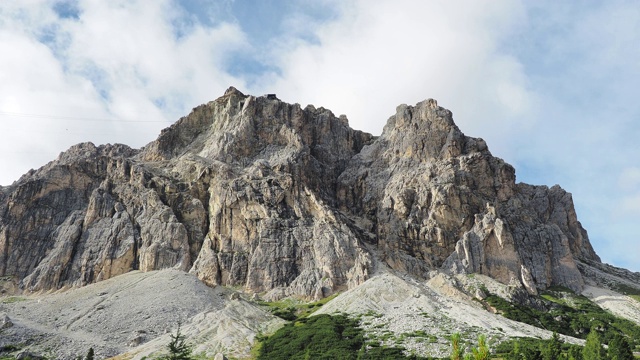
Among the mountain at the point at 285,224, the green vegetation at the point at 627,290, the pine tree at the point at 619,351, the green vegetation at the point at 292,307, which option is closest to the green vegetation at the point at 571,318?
the mountain at the point at 285,224

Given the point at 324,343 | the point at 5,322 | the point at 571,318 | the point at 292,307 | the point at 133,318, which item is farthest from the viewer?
the point at 571,318

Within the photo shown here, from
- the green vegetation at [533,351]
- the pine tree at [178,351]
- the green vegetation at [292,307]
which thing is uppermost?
the green vegetation at [292,307]

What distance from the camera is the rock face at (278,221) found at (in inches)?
6014

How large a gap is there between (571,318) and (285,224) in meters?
85.9

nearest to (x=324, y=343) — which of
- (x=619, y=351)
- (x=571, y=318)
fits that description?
(x=619, y=351)

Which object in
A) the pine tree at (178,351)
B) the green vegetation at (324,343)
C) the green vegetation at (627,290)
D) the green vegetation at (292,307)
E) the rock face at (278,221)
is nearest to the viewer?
the pine tree at (178,351)

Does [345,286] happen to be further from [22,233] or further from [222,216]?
[22,233]

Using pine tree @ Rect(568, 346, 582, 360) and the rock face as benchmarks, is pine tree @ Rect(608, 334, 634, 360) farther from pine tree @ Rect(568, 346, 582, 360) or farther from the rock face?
the rock face

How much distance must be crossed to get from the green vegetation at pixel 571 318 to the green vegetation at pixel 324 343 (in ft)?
143

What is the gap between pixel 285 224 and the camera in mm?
162125

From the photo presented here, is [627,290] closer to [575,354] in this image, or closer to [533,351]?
[575,354]

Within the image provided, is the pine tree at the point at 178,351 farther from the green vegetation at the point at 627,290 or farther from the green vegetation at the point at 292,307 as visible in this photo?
the green vegetation at the point at 627,290

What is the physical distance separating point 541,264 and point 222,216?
105 m

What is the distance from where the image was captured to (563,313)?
137 meters
